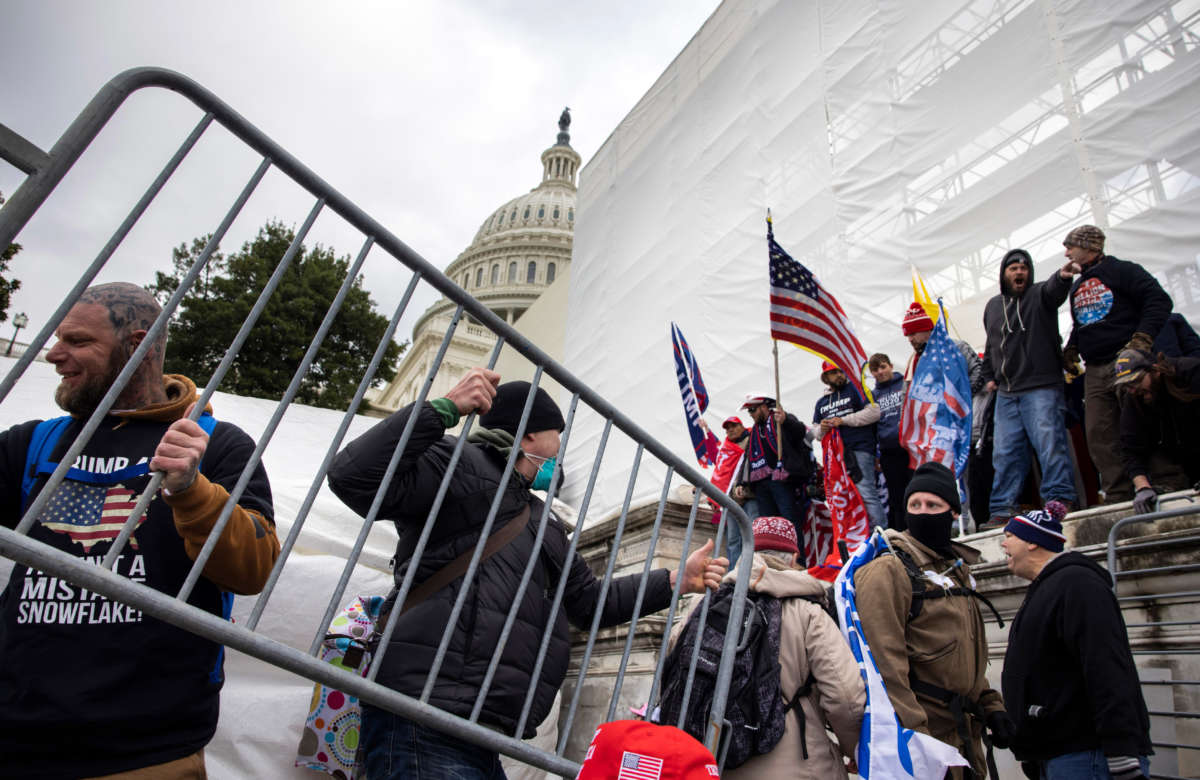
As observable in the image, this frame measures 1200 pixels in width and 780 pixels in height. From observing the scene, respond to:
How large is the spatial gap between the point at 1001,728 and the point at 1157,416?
2.13m

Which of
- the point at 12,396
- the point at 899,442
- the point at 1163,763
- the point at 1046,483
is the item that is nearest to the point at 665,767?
the point at 1163,763

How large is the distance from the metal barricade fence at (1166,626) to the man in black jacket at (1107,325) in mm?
883

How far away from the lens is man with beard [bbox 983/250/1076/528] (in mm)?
4641

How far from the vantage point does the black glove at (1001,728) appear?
289 centimetres

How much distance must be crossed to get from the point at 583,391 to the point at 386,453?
583 mm

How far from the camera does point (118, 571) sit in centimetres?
183

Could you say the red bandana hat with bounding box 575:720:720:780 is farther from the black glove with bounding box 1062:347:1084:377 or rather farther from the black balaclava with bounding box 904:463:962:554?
the black glove with bounding box 1062:347:1084:377

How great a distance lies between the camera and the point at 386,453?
1.96 meters

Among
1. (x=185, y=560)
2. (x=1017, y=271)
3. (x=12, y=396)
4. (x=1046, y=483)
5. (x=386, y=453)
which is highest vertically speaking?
(x=1017, y=271)

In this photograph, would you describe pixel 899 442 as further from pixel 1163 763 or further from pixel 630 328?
pixel 630 328

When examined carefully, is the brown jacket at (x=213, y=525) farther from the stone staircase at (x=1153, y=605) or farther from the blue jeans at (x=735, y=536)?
the blue jeans at (x=735, y=536)

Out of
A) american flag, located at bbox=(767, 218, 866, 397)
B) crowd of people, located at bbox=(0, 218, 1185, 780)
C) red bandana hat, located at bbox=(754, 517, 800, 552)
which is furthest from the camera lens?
american flag, located at bbox=(767, 218, 866, 397)

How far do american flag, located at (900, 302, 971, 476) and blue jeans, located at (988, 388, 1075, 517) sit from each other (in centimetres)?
22

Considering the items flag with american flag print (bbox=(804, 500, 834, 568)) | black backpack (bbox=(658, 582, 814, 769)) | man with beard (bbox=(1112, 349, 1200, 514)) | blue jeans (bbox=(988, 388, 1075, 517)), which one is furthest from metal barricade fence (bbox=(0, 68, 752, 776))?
flag with american flag print (bbox=(804, 500, 834, 568))
